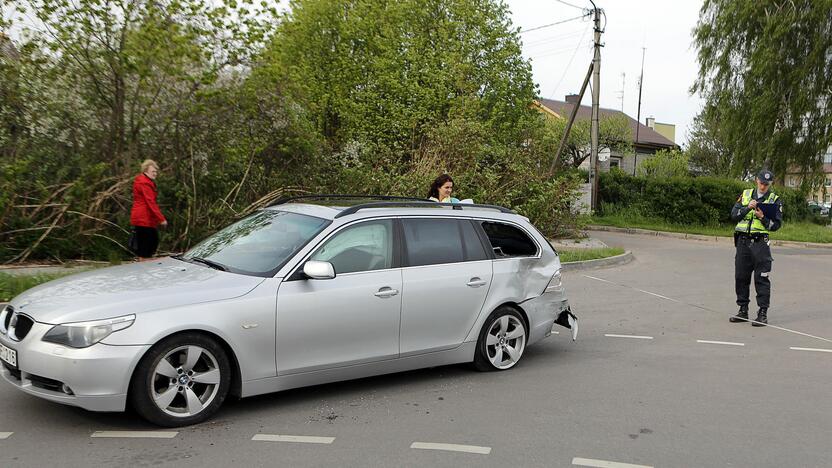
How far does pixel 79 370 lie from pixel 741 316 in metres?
7.98

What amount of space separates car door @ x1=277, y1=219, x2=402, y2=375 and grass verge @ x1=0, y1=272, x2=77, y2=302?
16.5 feet

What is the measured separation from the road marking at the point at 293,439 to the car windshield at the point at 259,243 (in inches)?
46.4

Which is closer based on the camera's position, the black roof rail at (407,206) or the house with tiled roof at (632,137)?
the black roof rail at (407,206)

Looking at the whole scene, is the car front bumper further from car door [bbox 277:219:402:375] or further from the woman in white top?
the woman in white top

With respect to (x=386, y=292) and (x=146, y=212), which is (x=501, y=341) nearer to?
(x=386, y=292)

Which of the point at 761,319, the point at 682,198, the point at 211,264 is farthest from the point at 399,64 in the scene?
the point at 211,264

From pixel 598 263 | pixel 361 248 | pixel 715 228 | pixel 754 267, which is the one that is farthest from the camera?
pixel 715 228

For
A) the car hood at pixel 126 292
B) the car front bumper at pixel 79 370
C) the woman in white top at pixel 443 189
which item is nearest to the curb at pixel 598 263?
the woman in white top at pixel 443 189

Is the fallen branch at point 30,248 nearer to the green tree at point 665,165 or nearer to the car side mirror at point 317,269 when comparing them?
the car side mirror at point 317,269

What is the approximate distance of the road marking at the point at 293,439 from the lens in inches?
189

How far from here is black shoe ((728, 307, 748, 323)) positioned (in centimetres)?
950

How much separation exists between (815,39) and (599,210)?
9.86 meters

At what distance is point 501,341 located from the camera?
22.0ft

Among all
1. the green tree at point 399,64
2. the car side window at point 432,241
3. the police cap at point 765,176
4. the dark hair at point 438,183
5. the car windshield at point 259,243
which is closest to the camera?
the car windshield at point 259,243
